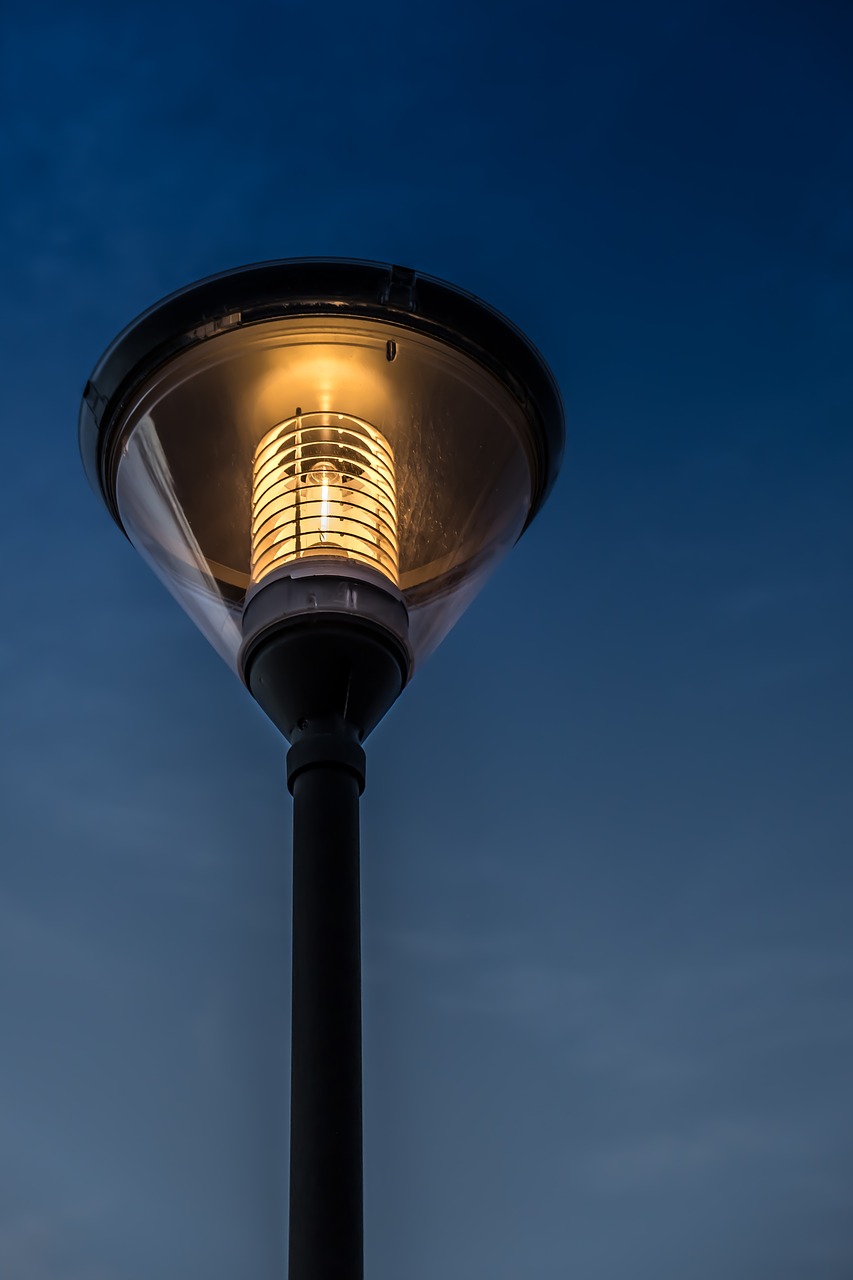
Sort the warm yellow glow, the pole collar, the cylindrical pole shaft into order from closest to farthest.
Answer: the cylindrical pole shaft
the pole collar
the warm yellow glow

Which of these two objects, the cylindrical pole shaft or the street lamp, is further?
the street lamp

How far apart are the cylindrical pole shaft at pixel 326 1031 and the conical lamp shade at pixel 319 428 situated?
40cm

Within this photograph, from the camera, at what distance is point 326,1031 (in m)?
1.63

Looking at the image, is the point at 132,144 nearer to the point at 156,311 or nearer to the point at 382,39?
the point at 382,39

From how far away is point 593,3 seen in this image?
531 inches

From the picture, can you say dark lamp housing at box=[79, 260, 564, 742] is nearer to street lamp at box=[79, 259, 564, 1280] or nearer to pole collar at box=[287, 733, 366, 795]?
street lamp at box=[79, 259, 564, 1280]

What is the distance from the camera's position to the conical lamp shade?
2145 millimetres

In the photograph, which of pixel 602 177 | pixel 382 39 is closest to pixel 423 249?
pixel 602 177

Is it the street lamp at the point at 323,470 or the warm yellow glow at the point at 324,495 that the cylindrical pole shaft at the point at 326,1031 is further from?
the warm yellow glow at the point at 324,495

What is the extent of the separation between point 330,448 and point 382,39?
14.1 metres

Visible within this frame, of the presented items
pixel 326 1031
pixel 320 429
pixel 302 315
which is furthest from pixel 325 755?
pixel 302 315

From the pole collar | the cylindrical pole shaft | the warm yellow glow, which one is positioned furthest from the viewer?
the warm yellow glow

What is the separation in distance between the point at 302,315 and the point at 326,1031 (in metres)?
1.26

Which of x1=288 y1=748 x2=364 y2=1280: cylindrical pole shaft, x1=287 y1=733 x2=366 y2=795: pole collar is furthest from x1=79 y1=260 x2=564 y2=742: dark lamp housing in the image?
x1=288 y1=748 x2=364 y2=1280: cylindrical pole shaft
